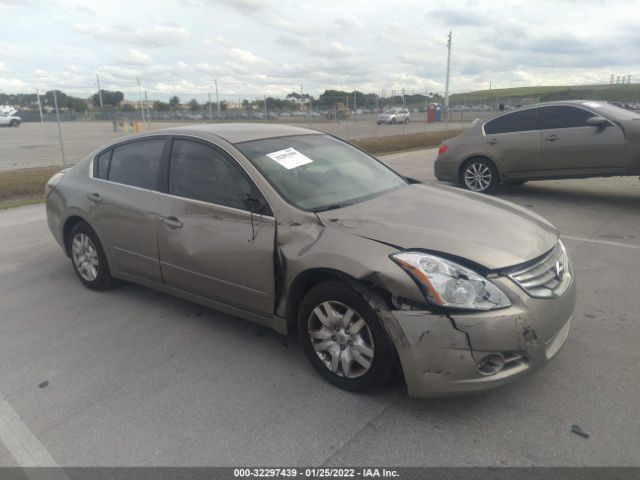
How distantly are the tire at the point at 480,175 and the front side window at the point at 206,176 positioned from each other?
631cm

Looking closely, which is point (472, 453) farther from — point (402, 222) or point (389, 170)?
point (389, 170)

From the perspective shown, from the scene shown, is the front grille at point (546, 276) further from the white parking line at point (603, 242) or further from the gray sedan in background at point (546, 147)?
the gray sedan in background at point (546, 147)

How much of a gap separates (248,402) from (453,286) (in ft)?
4.56

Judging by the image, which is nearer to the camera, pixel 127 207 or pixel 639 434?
pixel 639 434

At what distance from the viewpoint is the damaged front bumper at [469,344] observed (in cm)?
260

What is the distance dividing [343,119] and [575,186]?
31.9 metres

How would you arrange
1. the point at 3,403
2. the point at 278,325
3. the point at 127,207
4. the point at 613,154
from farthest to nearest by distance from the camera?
the point at 613,154, the point at 127,207, the point at 278,325, the point at 3,403

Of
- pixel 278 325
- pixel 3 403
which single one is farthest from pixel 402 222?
pixel 3 403

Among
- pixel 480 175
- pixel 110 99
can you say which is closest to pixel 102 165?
pixel 480 175

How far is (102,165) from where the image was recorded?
479 cm

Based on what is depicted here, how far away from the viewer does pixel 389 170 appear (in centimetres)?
450

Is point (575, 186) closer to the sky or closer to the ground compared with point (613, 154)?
closer to the ground

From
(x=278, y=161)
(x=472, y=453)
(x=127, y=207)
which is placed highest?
(x=278, y=161)

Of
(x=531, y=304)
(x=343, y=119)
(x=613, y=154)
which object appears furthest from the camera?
(x=343, y=119)
